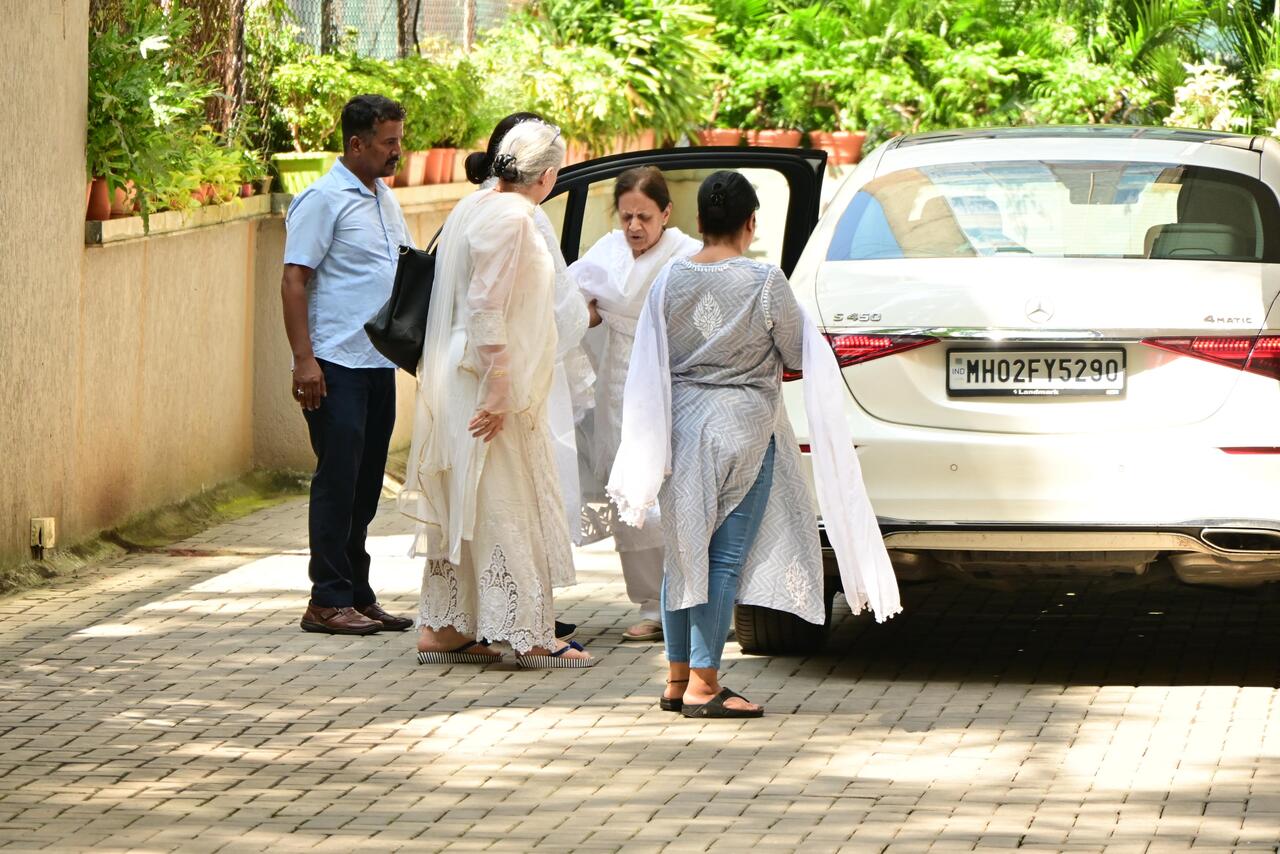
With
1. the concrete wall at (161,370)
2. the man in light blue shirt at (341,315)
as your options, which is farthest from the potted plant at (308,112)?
the man in light blue shirt at (341,315)

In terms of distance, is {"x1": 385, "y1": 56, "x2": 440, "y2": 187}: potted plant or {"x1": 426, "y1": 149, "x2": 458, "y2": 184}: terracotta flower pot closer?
{"x1": 385, "y1": 56, "x2": 440, "y2": 187}: potted plant

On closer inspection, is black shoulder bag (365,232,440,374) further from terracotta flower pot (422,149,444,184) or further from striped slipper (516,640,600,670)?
terracotta flower pot (422,149,444,184)

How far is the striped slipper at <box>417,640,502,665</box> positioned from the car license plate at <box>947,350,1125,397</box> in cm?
197

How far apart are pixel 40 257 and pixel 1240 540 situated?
5.07 metres

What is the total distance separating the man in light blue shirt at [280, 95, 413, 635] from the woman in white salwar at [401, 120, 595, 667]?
0.63 meters

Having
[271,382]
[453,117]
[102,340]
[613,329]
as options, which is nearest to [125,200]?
[102,340]

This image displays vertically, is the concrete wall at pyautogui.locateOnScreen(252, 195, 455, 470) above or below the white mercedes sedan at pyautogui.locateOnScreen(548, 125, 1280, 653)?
below

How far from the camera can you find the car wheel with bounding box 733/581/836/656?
7.38 metres

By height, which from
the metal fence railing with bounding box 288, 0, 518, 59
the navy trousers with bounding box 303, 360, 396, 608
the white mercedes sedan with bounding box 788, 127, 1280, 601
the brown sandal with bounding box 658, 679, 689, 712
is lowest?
the brown sandal with bounding box 658, 679, 689, 712

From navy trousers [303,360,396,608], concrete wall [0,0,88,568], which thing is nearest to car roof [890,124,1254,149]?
navy trousers [303,360,396,608]

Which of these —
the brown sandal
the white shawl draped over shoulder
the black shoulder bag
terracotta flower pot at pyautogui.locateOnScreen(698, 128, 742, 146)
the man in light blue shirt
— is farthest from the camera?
terracotta flower pot at pyautogui.locateOnScreen(698, 128, 742, 146)

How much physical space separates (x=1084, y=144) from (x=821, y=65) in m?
14.9

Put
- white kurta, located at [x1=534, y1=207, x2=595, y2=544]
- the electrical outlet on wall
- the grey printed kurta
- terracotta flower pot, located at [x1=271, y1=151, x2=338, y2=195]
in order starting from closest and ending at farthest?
1. the grey printed kurta
2. white kurta, located at [x1=534, y1=207, x2=595, y2=544]
3. the electrical outlet on wall
4. terracotta flower pot, located at [x1=271, y1=151, x2=338, y2=195]

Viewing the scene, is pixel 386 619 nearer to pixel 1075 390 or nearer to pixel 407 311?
pixel 407 311
